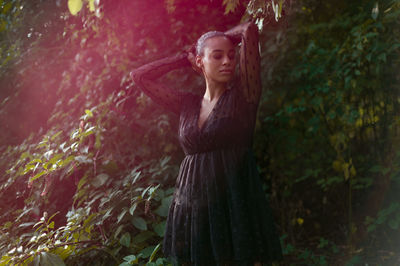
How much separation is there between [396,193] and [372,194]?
0.26 meters

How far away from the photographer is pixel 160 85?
2451 millimetres

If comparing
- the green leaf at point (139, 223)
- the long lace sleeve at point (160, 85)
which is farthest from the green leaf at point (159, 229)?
the long lace sleeve at point (160, 85)

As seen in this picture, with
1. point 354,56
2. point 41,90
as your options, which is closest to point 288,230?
point 354,56

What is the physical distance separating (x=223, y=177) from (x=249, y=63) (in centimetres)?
58

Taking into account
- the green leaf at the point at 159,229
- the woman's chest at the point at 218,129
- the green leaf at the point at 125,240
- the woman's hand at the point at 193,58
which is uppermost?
the woman's hand at the point at 193,58

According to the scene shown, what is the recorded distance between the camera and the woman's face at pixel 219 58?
2100 millimetres

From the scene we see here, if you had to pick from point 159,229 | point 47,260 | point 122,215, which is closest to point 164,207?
point 159,229

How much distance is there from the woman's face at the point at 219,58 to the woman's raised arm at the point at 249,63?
7 cm

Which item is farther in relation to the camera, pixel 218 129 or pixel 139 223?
pixel 139 223

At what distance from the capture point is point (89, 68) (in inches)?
169

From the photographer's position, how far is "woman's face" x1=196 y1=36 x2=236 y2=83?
2.10 meters

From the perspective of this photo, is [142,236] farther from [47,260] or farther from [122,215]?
[47,260]

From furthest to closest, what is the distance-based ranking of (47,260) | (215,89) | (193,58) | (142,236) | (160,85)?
(142,236), (47,260), (160,85), (193,58), (215,89)

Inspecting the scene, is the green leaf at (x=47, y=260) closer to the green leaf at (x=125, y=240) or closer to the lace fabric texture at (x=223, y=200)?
the green leaf at (x=125, y=240)
